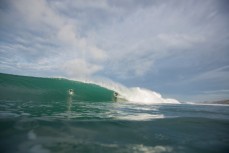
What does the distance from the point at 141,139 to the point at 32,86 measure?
16.4 metres

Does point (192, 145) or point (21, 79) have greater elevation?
point (21, 79)

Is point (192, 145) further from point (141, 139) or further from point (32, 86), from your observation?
point (32, 86)

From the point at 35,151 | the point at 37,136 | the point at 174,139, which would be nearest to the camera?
the point at 35,151

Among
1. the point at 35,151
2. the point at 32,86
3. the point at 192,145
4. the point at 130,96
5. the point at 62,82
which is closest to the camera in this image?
the point at 35,151

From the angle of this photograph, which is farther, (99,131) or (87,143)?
(99,131)

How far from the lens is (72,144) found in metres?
3.18

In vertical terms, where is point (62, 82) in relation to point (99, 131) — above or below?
above

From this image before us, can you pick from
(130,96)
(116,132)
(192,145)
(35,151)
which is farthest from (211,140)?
(130,96)

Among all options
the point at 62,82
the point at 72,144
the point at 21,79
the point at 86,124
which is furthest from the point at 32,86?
the point at 72,144

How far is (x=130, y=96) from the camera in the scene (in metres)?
27.0

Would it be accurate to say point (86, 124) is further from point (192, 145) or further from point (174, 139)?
point (192, 145)

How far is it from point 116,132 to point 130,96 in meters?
22.9

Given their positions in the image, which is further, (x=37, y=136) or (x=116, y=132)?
(x=116, y=132)

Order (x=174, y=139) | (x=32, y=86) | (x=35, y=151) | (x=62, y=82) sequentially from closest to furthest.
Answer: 1. (x=35, y=151)
2. (x=174, y=139)
3. (x=32, y=86)
4. (x=62, y=82)
